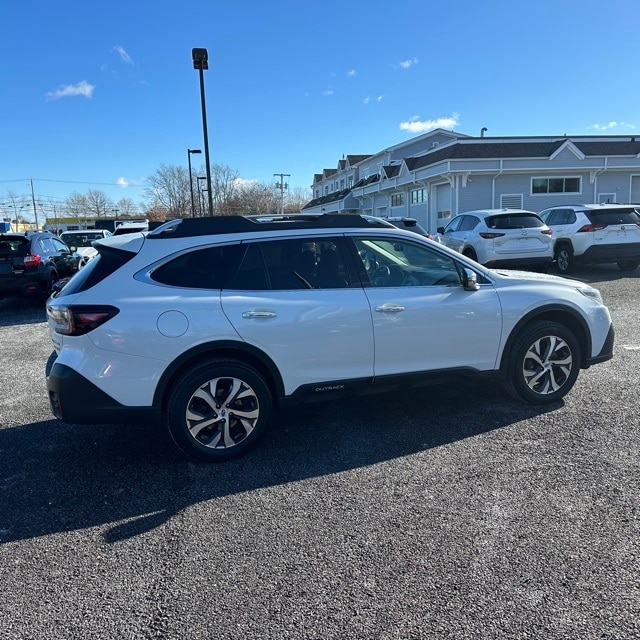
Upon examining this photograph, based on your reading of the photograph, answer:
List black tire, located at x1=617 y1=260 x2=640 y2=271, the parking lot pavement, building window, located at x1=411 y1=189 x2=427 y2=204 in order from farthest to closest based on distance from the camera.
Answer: building window, located at x1=411 y1=189 x2=427 y2=204
black tire, located at x1=617 y1=260 x2=640 y2=271
the parking lot pavement

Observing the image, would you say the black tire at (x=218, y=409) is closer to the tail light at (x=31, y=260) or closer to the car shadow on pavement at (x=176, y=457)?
the car shadow on pavement at (x=176, y=457)

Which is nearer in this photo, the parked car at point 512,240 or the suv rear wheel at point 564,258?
the parked car at point 512,240

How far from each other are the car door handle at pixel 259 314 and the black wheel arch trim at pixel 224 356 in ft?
0.66

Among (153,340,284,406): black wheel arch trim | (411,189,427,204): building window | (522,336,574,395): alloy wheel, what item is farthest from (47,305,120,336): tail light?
(411,189,427,204): building window

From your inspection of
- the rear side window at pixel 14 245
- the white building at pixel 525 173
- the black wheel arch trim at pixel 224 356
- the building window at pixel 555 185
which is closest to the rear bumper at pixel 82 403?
the black wheel arch trim at pixel 224 356

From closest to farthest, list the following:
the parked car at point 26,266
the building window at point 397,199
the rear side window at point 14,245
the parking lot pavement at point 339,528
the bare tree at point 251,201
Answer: the parking lot pavement at point 339,528 < the parked car at point 26,266 < the rear side window at point 14,245 < the building window at point 397,199 < the bare tree at point 251,201

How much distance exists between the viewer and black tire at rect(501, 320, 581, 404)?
4539mm

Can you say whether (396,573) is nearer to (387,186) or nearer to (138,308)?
(138,308)

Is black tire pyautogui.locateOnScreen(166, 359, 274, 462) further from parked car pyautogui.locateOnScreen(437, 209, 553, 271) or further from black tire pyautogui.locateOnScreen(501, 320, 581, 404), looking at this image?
parked car pyautogui.locateOnScreen(437, 209, 553, 271)

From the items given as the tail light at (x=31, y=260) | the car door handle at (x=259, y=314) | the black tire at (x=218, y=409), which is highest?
the tail light at (x=31, y=260)

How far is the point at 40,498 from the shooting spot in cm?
334

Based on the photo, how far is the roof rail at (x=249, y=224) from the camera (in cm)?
391

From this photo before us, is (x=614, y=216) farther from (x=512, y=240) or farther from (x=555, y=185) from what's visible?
(x=555, y=185)

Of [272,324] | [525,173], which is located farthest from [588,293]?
[525,173]
